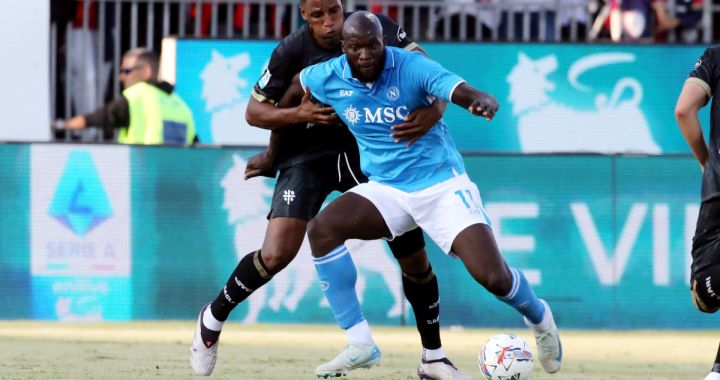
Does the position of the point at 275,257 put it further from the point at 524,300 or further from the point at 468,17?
the point at 468,17

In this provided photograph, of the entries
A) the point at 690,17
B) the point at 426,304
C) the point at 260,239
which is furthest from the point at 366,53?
the point at 690,17

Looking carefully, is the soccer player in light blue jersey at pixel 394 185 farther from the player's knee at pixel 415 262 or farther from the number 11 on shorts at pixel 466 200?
the player's knee at pixel 415 262

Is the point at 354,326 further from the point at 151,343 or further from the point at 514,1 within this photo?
the point at 514,1

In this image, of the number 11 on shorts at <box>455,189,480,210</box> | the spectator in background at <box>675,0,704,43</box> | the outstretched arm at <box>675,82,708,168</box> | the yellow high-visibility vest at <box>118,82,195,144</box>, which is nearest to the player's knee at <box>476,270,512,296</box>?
the number 11 on shorts at <box>455,189,480,210</box>

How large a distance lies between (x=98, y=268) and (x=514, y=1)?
16.3ft

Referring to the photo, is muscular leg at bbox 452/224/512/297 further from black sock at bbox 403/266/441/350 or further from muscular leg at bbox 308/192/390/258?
black sock at bbox 403/266/441/350

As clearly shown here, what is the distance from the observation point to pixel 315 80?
27.2 feet

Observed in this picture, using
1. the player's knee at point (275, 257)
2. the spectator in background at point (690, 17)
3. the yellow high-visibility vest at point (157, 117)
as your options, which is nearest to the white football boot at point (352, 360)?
the player's knee at point (275, 257)

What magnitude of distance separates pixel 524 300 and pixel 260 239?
5.48 meters

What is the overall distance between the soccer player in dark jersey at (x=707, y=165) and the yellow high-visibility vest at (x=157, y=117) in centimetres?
724

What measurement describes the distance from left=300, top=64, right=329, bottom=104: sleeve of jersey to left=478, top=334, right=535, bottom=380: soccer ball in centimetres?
168

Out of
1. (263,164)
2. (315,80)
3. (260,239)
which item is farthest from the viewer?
(260,239)

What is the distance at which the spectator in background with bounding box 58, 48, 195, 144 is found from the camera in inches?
556

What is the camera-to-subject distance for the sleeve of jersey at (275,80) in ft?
28.4
